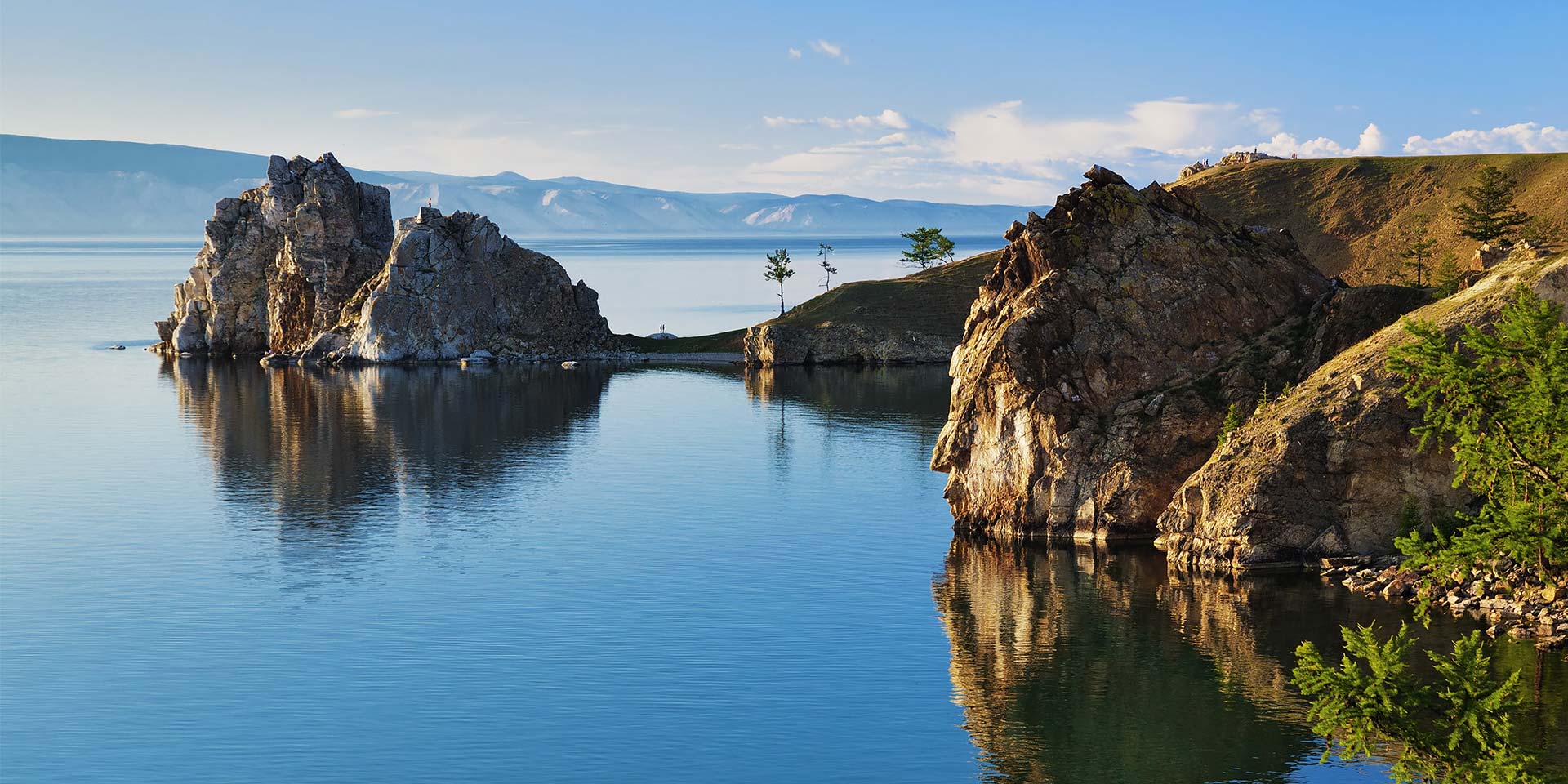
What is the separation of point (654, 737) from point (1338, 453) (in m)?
43.8

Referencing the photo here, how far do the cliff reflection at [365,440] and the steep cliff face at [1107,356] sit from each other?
1978 inches

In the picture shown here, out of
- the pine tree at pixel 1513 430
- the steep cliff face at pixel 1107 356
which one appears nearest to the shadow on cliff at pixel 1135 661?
the steep cliff face at pixel 1107 356

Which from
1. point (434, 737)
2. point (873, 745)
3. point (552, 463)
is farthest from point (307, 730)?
point (552, 463)

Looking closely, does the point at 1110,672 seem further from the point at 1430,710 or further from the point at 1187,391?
the point at 1187,391

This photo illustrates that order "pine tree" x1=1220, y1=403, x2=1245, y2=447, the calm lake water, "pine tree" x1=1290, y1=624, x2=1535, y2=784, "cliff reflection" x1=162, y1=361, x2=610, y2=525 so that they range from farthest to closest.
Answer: "cliff reflection" x1=162, y1=361, x2=610, y2=525
"pine tree" x1=1220, y1=403, x2=1245, y2=447
the calm lake water
"pine tree" x1=1290, y1=624, x2=1535, y2=784

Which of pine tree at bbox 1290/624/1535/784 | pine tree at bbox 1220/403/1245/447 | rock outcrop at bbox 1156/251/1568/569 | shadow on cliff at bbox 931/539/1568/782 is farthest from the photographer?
pine tree at bbox 1220/403/1245/447

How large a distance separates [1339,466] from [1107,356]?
18641mm

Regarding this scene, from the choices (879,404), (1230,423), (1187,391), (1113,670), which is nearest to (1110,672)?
(1113,670)

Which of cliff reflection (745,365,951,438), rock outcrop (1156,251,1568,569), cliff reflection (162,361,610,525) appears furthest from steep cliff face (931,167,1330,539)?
cliff reflection (745,365,951,438)

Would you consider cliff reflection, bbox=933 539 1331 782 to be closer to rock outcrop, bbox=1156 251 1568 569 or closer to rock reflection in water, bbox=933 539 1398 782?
rock reflection in water, bbox=933 539 1398 782

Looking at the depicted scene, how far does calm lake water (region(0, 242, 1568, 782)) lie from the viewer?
2231 inches

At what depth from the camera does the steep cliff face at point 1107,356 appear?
89.9 m

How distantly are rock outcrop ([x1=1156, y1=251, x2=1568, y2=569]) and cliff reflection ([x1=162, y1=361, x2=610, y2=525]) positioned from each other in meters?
66.4

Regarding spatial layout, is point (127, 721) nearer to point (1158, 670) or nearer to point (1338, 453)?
point (1158, 670)
